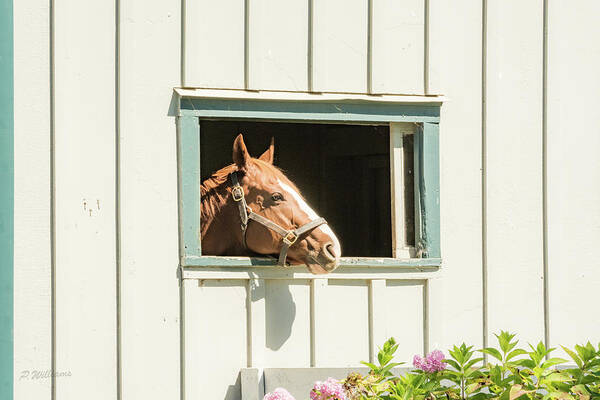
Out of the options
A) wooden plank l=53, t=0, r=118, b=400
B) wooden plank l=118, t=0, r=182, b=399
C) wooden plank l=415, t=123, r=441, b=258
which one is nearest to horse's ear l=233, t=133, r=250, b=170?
wooden plank l=118, t=0, r=182, b=399

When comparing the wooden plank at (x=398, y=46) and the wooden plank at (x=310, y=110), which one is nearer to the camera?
the wooden plank at (x=310, y=110)

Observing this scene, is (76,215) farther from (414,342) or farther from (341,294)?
(414,342)

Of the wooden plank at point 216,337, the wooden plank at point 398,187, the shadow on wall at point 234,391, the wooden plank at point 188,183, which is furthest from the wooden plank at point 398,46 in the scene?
the shadow on wall at point 234,391

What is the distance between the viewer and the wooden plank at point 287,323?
4.32 m

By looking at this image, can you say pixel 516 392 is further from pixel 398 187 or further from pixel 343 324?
pixel 398 187

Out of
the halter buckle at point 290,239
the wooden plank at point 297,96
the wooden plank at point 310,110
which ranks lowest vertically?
the halter buckle at point 290,239

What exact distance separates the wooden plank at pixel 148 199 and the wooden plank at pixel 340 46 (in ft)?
2.00

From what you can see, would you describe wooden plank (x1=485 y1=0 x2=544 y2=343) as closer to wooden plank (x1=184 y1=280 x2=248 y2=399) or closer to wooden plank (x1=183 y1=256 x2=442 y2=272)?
wooden plank (x1=183 y1=256 x2=442 y2=272)

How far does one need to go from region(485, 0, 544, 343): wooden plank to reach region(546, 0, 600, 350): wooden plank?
2.5 inches

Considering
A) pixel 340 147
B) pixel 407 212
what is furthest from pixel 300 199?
pixel 340 147

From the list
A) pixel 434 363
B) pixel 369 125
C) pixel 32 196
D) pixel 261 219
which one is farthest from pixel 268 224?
pixel 434 363

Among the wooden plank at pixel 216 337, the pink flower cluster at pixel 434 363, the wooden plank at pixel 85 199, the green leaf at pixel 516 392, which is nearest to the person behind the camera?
the green leaf at pixel 516 392

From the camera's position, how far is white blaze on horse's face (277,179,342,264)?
4316 mm

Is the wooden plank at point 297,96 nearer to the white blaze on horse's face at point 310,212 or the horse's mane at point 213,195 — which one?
the white blaze on horse's face at point 310,212
